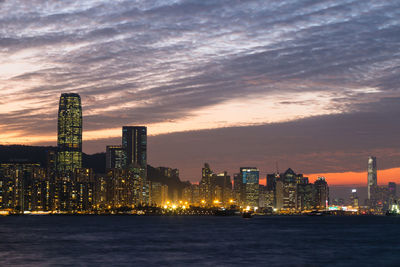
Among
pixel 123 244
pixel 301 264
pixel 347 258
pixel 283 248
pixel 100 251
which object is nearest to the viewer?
pixel 301 264

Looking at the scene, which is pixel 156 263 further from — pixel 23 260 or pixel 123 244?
pixel 123 244

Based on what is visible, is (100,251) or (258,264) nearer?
(258,264)

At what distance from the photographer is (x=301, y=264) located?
322 ft

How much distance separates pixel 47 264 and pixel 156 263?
1751 centimetres

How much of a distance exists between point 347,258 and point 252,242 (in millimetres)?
38399

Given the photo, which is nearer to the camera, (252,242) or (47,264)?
(47,264)

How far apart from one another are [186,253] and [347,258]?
29879 millimetres

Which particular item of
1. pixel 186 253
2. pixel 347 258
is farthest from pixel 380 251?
pixel 186 253

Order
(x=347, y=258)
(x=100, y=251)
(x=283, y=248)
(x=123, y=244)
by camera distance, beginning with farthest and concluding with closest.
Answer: (x=123, y=244)
(x=283, y=248)
(x=100, y=251)
(x=347, y=258)

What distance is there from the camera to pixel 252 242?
145500 millimetres

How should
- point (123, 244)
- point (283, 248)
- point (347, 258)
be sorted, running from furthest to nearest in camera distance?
point (123, 244)
point (283, 248)
point (347, 258)

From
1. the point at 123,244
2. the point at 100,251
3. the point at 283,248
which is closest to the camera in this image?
the point at 100,251

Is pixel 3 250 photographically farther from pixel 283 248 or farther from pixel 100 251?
pixel 283 248

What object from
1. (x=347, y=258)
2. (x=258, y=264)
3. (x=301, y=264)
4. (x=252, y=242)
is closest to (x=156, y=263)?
(x=258, y=264)
